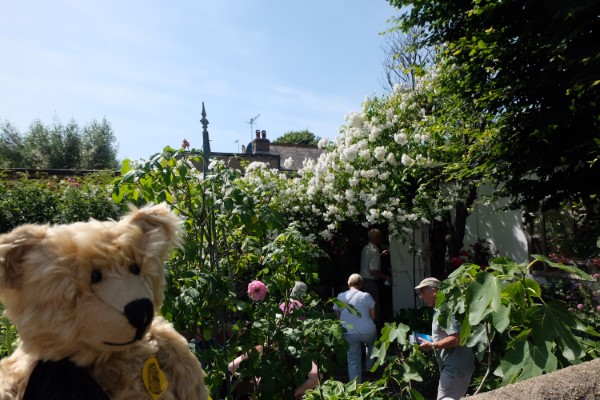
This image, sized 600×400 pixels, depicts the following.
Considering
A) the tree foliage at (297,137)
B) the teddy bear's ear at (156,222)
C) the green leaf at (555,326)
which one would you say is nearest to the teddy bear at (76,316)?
the teddy bear's ear at (156,222)

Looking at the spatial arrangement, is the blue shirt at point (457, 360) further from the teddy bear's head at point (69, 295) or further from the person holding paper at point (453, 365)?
the teddy bear's head at point (69, 295)

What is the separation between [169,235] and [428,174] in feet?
21.1

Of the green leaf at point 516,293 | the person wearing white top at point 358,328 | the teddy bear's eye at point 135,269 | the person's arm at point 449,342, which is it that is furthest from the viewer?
the person wearing white top at point 358,328

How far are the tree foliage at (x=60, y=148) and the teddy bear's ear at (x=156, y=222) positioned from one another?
22689mm

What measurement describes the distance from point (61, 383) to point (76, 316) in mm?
218

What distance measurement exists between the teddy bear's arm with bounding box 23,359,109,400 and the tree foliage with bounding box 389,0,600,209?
4.32 metres

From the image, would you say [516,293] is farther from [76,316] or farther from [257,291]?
[76,316]

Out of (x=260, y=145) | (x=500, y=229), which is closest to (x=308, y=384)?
(x=500, y=229)

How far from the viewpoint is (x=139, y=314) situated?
1.65 meters

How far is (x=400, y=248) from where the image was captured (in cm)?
1014

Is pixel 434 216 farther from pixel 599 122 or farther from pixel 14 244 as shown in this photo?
pixel 14 244

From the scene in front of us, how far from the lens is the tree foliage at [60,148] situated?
2314cm

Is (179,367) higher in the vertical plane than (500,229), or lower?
higher

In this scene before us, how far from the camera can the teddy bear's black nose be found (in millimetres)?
1637
